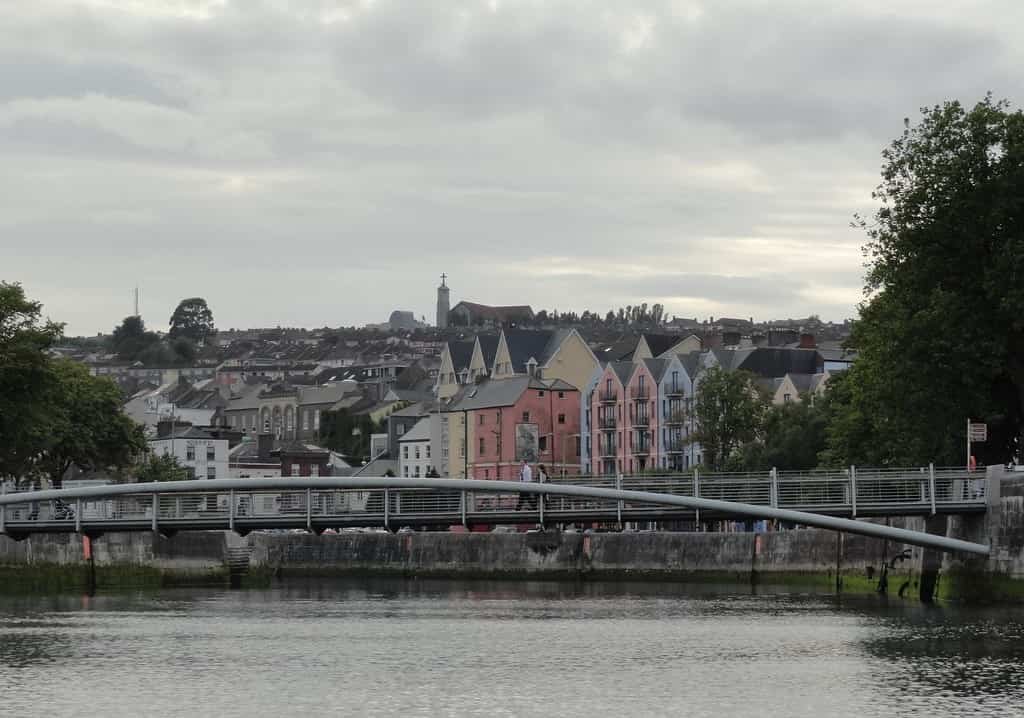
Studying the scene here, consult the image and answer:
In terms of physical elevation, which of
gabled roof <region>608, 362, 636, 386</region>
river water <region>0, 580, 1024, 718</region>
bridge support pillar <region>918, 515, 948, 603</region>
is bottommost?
river water <region>0, 580, 1024, 718</region>

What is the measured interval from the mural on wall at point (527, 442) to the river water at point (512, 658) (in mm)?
98569

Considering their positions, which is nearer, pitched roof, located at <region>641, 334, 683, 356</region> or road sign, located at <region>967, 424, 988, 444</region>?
road sign, located at <region>967, 424, 988, 444</region>

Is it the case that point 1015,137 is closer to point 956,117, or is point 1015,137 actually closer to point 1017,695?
point 956,117

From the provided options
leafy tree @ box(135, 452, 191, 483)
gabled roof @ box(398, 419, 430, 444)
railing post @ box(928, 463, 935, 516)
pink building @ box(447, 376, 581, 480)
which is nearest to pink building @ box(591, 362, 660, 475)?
pink building @ box(447, 376, 581, 480)

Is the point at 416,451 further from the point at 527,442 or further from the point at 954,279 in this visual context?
the point at 954,279

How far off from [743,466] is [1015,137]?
51.1 metres

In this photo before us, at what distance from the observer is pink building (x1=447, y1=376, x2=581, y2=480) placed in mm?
176250

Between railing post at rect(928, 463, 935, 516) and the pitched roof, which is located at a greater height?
the pitched roof

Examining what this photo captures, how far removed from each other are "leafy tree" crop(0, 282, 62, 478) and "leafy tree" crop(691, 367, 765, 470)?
43448 millimetres

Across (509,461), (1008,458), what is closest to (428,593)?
(1008,458)

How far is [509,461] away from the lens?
17700 cm

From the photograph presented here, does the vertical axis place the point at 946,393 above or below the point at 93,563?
above

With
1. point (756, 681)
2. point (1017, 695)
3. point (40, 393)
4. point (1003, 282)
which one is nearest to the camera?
point (1017, 695)

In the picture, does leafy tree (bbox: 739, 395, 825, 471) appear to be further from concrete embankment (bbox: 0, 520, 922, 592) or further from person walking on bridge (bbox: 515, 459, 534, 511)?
person walking on bridge (bbox: 515, 459, 534, 511)
